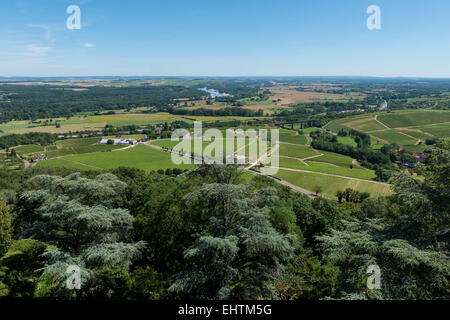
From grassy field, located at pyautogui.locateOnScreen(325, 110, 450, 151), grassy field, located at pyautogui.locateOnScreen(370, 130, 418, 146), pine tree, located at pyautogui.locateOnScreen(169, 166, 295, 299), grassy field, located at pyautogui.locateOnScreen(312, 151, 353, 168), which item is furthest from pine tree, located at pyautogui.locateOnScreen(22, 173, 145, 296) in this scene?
grassy field, located at pyautogui.locateOnScreen(370, 130, 418, 146)

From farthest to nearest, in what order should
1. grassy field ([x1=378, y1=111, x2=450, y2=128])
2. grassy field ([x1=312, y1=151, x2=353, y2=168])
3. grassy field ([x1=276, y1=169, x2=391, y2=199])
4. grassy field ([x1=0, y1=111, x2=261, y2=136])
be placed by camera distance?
grassy field ([x1=0, y1=111, x2=261, y2=136]) → grassy field ([x1=378, y1=111, x2=450, y2=128]) → grassy field ([x1=312, y1=151, x2=353, y2=168]) → grassy field ([x1=276, y1=169, x2=391, y2=199])

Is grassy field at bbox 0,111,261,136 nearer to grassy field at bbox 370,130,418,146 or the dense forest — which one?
grassy field at bbox 370,130,418,146

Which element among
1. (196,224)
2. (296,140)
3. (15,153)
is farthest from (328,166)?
(15,153)

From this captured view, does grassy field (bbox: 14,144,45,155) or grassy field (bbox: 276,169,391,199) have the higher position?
grassy field (bbox: 14,144,45,155)

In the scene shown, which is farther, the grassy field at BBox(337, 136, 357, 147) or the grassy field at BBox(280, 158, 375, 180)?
the grassy field at BBox(337, 136, 357, 147)

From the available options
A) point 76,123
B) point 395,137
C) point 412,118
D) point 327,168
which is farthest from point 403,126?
point 76,123
